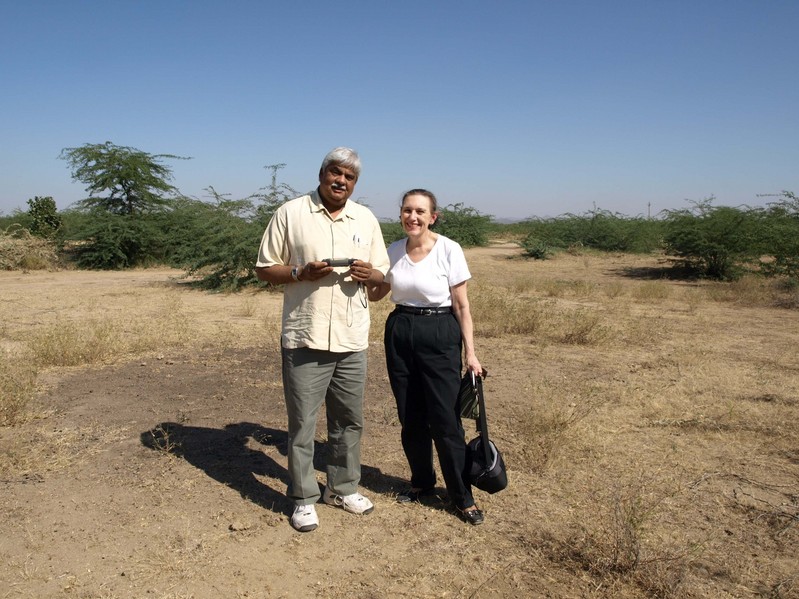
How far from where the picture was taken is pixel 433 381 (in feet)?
10.8

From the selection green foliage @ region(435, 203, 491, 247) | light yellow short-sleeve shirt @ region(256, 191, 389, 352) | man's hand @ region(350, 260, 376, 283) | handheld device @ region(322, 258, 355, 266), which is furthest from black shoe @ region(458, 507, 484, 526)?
green foliage @ region(435, 203, 491, 247)

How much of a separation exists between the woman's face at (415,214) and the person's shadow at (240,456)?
161cm

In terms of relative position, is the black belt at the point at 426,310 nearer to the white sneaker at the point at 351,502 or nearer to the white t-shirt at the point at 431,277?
the white t-shirt at the point at 431,277

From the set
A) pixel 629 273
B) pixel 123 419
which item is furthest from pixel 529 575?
pixel 629 273

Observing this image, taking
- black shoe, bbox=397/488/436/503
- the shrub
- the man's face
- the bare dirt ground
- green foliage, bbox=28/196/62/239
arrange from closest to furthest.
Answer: the bare dirt ground
the man's face
black shoe, bbox=397/488/436/503
the shrub
green foliage, bbox=28/196/62/239

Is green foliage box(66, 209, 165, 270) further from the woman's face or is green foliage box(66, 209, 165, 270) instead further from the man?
the woman's face

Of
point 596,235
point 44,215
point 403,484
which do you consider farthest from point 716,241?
point 44,215

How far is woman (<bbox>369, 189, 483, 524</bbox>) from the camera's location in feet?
10.7

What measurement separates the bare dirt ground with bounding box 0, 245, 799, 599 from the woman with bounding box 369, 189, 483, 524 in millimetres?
434

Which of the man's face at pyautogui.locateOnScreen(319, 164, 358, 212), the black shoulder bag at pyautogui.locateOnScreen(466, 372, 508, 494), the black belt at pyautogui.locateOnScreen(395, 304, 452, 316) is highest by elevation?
the man's face at pyautogui.locateOnScreen(319, 164, 358, 212)

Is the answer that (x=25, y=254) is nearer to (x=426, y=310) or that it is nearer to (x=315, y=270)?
(x=315, y=270)

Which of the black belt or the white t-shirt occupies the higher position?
the white t-shirt

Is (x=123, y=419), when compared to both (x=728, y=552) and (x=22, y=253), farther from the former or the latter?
(x=22, y=253)

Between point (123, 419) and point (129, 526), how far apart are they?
1803 mm
